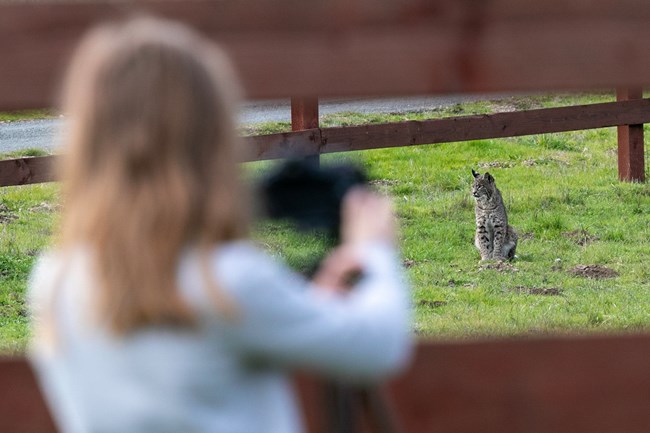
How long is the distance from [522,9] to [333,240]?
43cm

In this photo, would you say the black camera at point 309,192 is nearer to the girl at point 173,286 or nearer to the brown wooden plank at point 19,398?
the girl at point 173,286

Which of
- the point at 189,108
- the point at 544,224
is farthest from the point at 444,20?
the point at 544,224

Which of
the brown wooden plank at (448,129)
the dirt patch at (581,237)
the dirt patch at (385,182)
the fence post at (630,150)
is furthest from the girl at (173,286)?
the dirt patch at (385,182)

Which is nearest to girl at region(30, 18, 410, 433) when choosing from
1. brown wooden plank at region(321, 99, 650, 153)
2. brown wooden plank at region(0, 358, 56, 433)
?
brown wooden plank at region(0, 358, 56, 433)

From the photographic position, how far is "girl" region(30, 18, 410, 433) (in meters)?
1.24

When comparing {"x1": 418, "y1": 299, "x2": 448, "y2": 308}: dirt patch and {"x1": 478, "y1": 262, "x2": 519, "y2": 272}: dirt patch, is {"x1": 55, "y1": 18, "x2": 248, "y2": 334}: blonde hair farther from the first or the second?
{"x1": 478, "y1": 262, "x2": 519, "y2": 272}: dirt patch

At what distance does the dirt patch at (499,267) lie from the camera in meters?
7.77

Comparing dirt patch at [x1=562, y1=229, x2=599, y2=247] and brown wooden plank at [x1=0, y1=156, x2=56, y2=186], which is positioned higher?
brown wooden plank at [x1=0, y1=156, x2=56, y2=186]

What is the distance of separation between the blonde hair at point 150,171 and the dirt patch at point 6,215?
7.84 meters

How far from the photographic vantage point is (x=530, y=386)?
181cm

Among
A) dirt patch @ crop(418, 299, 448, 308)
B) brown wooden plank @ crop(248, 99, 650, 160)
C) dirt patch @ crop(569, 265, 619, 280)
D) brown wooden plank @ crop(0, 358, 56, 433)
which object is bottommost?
dirt patch @ crop(418, 299, 448, 308)

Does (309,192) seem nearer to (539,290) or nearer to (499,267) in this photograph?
(539,290)

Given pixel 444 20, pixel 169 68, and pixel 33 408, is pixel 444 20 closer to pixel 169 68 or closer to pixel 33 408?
pixel 169 68

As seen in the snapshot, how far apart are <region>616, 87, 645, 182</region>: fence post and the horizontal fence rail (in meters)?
0.27
